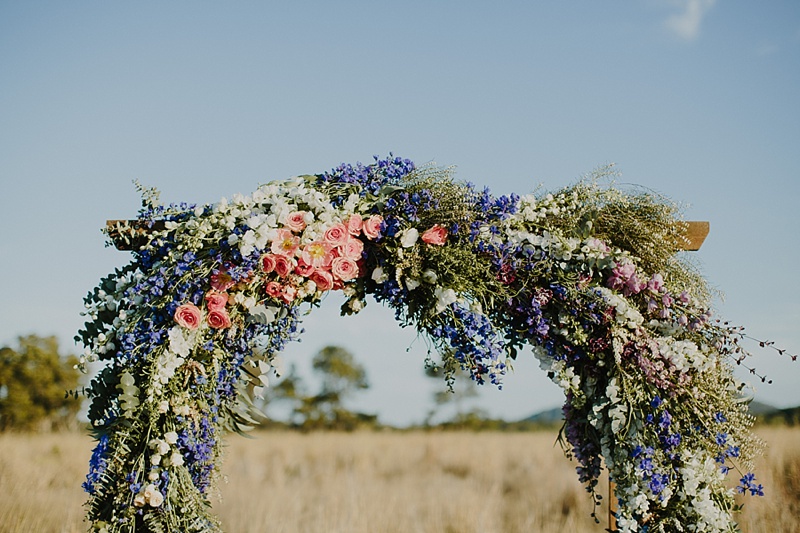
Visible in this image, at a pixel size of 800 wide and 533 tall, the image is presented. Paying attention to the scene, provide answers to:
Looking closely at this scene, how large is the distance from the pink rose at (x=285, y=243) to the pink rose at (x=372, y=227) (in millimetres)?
291

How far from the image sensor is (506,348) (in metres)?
2.85

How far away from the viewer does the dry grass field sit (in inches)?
200

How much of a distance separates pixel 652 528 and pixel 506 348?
37.2 inches

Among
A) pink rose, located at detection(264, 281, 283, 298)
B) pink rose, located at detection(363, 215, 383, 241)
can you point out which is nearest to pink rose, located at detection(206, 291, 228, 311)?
pink rose, located at detection(264, 281, 283, 298)

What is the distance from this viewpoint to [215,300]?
2.78 meters

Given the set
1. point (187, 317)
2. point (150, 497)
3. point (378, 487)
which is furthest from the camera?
Answer: point (378, 487)

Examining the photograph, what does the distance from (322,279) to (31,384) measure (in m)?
9.64

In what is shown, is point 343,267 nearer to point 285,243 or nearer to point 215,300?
point 285,243

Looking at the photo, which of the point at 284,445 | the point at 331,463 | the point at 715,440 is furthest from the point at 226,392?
the point at 284,445

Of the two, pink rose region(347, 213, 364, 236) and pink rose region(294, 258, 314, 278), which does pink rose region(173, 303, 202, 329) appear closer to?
pink rose region(294, 258, 314, 278)

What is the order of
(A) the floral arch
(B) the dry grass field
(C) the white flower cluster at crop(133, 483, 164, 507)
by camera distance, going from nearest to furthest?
(C) the white flower cluster at crop(133, 483, 164, 507) → (A) the floral arch → (B) the dry grass field

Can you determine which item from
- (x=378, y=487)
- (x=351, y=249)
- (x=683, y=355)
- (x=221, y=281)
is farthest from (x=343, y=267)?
(x=378, y=487)

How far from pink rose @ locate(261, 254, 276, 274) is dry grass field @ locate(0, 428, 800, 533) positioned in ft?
4.89

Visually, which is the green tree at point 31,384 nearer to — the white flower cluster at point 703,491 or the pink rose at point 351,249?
the pink rose at point 351,249
